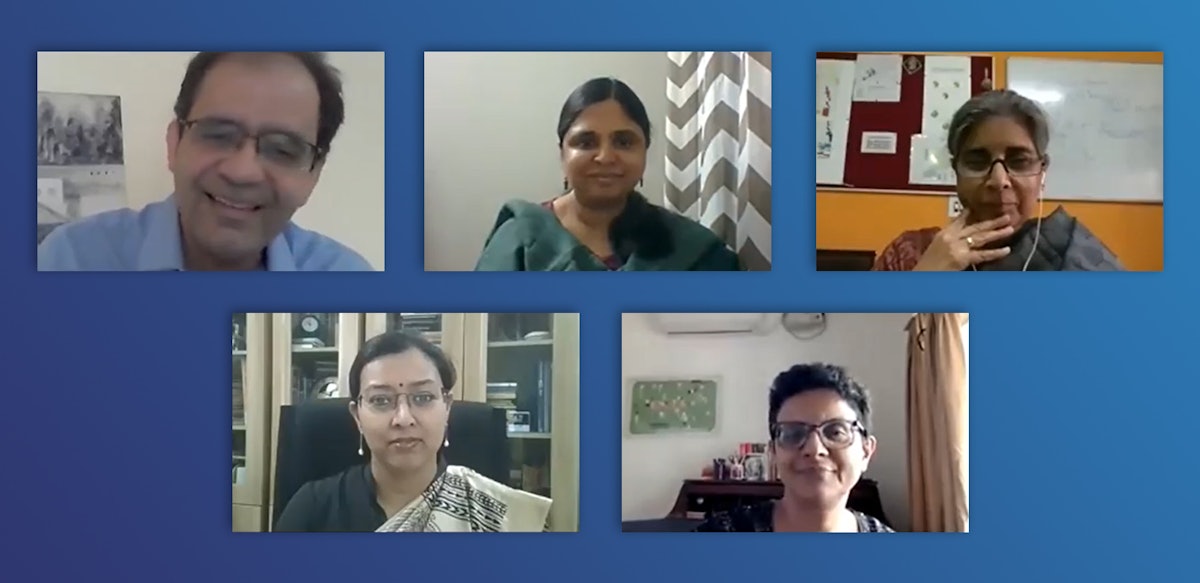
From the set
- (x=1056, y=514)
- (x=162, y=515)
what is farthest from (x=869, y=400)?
(x=162, y=515)

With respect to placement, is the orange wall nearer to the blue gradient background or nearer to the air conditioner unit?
the blue gradient background

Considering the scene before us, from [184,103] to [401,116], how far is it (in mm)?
298

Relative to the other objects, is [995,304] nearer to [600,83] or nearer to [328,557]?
[600,83]

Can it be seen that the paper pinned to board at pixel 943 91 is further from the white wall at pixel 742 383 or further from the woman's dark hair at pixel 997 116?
the white wall at pixel 742 383

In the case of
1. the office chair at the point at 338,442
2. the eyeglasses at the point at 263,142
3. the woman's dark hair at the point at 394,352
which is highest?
the eyeglasses at the point at 263,142

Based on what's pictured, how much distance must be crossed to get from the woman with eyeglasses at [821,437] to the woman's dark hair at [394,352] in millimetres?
415

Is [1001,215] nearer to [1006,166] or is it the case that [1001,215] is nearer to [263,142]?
[1006,166]

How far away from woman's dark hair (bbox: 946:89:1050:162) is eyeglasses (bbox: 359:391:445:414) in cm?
79

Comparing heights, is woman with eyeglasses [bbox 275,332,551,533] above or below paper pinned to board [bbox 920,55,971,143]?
below

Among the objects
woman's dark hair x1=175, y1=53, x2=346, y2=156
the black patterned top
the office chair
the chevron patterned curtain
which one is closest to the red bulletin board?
the chevron patterned curtain

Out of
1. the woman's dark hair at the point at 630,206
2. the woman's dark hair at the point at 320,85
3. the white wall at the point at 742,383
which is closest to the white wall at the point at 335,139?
the woman's dark hair at the point at 320,85

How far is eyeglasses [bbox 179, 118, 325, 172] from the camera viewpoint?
5.12ft

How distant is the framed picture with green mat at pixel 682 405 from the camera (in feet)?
5.09

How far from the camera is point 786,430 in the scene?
1551 millimetres
